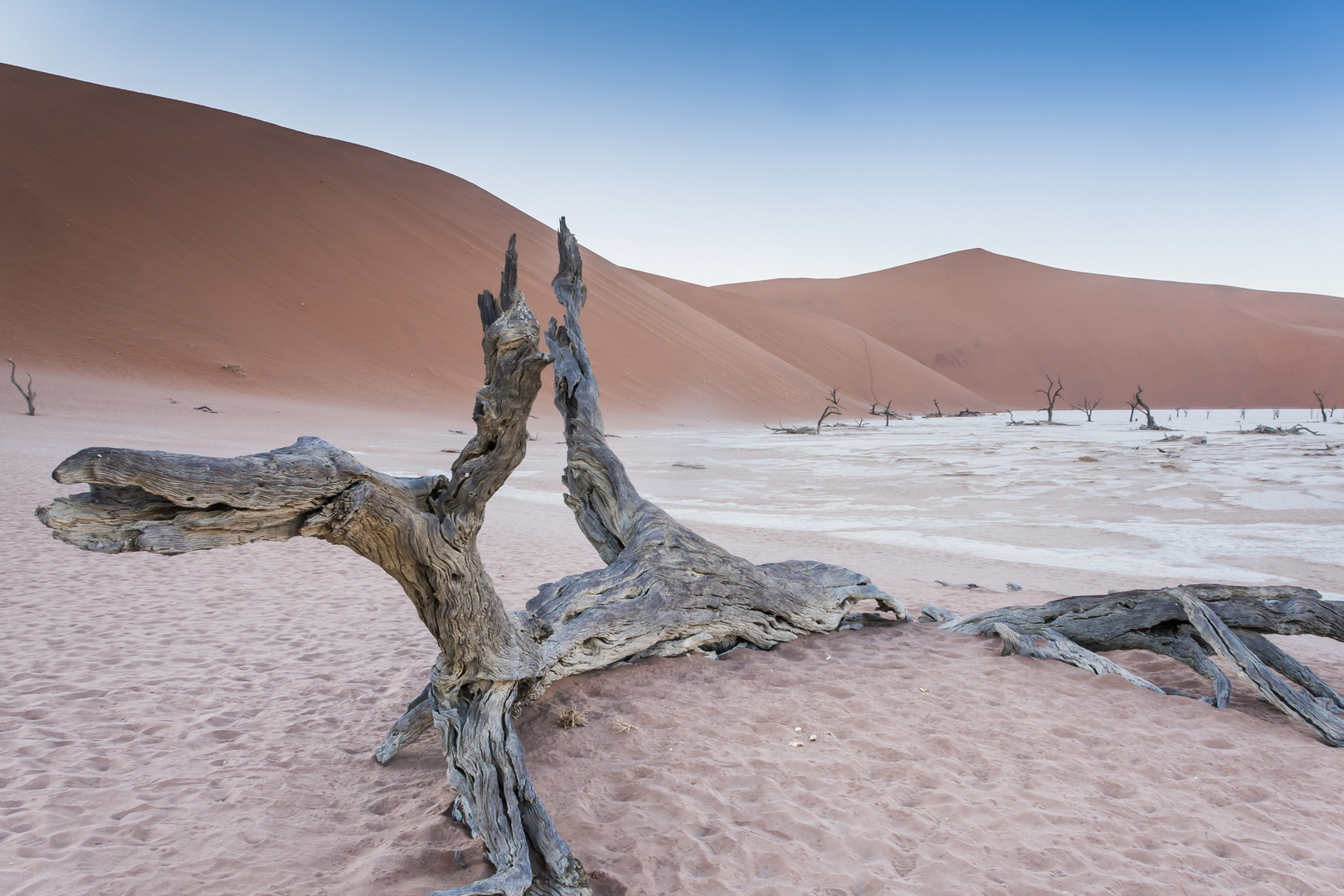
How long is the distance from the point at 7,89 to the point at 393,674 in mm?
44898

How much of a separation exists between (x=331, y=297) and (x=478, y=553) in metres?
33.8

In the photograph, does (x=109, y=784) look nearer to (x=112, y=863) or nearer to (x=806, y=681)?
(x=112, y=863)

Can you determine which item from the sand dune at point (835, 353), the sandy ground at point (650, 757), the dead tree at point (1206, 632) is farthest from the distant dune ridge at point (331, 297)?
the dead tree at point (1206, 632)

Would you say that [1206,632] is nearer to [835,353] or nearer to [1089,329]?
[835,353]

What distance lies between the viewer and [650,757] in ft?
11.3

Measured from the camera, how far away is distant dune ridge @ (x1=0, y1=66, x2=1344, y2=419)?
26406mm

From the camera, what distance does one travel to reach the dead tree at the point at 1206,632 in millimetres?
3822

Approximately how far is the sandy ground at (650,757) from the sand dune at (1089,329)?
67253mm

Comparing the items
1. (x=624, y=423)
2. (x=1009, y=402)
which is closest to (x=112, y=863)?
(x=624, y=423)

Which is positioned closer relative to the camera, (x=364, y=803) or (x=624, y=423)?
(x=364, y=803)

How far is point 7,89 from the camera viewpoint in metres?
34.2

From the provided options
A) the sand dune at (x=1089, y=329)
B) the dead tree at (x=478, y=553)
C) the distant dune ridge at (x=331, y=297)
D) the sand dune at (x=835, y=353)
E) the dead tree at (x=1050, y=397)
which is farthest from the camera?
the sand dune at (x=1089, y=329)

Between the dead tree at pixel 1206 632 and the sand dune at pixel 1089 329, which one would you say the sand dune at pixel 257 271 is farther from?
the sand dune at pixel 1089 329

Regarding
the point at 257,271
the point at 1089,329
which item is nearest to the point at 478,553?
the point at 257,271
